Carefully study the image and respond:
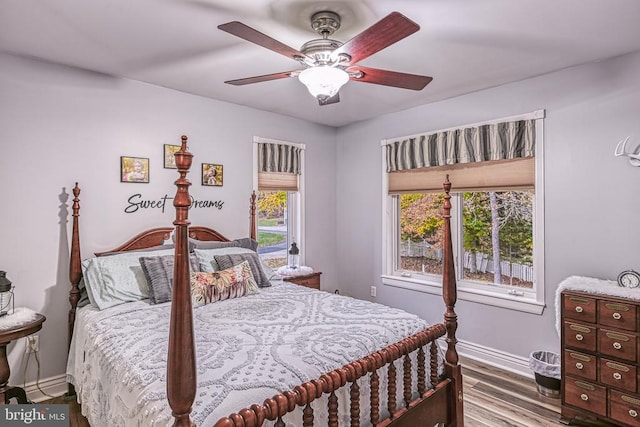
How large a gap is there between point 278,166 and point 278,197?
40 cm

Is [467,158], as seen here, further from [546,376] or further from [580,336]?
[546,376]

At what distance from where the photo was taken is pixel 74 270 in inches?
105

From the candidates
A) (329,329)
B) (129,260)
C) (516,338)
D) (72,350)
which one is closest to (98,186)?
(129,260)

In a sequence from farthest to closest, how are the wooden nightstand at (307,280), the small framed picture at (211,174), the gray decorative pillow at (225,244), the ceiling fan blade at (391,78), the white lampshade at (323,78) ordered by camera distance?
the wooden nightstand at (307,280)
the small framed picture at (211,174)
the gray decorative pillow at (225,244)
the ceiling fan blade at (391,78)
the white lampshade at (323,78)

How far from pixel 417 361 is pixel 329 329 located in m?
0.52

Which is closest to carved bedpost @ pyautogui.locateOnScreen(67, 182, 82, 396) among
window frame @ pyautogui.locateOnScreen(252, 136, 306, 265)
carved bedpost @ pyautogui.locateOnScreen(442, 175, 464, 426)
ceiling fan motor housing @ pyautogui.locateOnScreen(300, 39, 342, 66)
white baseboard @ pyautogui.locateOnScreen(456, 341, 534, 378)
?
ceiling fan motor housing @ pyautogui.locateOnScreen(300, 39, 342, 66)

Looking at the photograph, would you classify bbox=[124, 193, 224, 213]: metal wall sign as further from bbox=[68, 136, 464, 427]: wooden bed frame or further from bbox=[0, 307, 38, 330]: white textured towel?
bbox=[0, 307, 38, 330]: white textured towel

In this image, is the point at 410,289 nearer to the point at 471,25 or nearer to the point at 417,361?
the point at 417,361

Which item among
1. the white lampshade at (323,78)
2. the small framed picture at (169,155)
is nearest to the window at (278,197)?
the small framed picture at (169,155)

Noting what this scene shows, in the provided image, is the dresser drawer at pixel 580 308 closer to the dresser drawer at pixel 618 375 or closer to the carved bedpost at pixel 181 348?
the dresser drawer at pixel 618 375

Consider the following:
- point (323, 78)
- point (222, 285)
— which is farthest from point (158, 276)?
point (323, 78)

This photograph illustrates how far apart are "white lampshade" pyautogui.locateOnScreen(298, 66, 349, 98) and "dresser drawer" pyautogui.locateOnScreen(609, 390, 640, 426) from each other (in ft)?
8.56

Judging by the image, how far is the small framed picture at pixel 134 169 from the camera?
3012 millimetres

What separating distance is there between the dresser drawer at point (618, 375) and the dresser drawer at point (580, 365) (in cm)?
5
